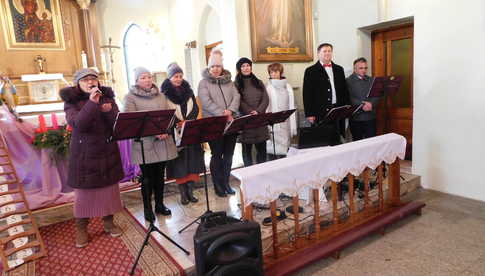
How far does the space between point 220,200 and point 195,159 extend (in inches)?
19.9

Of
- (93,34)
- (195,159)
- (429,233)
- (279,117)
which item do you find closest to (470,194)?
(429,233)

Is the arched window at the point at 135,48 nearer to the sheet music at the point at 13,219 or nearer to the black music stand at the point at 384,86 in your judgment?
the sheet music at the point at 13,219

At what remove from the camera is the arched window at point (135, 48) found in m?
7.50

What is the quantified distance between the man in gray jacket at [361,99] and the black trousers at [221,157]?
1.57 metres

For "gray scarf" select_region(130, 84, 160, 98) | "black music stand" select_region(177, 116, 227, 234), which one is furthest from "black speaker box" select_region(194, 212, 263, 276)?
"gray scarf" select_region(130, 84, 160, 98)

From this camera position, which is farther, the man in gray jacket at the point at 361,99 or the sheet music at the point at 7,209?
the man in gray jacket at the point at 361,99

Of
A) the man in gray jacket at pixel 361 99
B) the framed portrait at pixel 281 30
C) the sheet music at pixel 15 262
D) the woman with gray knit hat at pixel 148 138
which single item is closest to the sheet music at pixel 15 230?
the sheet music at pixel 15 262

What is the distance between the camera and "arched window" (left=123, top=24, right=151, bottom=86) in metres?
7.50

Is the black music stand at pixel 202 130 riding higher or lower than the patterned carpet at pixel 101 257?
higher

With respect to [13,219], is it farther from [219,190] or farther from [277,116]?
[277,116]

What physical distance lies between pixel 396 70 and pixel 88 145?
4071mm

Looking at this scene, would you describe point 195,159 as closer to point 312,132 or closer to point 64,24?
point 312,132

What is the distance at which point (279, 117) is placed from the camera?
116 inches

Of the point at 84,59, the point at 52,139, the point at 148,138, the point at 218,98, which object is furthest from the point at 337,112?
the point at 84,59
